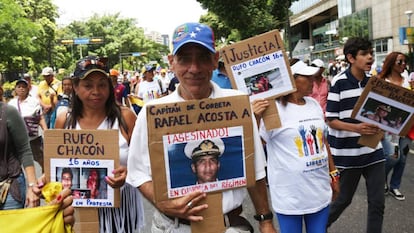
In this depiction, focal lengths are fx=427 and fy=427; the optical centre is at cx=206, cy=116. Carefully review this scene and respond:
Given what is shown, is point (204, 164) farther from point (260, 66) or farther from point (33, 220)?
point (260, 66)

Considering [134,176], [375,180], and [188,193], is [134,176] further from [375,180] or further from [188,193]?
[375,180]

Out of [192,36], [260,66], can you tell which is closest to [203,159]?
[192,36]

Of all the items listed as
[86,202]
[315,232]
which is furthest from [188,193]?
[315,232]

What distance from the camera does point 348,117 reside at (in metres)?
3.68

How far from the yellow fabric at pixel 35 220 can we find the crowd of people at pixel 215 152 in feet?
0.22

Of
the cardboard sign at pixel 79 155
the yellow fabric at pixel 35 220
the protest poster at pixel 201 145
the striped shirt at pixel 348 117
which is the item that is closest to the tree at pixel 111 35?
the striped shirt at pixel 348 117

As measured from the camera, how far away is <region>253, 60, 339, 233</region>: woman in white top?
2.96m

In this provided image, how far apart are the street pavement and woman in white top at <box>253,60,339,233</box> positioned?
1418 millimetres

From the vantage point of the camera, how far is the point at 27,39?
26062 millimetres

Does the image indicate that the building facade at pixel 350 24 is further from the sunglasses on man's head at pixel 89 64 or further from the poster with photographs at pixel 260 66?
the sunglasses on man's head at pixel 89 64

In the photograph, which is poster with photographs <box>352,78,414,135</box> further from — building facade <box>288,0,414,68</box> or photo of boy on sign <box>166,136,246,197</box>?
building facade <box>288,0,414,68</box>

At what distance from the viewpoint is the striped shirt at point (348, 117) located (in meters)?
3.68

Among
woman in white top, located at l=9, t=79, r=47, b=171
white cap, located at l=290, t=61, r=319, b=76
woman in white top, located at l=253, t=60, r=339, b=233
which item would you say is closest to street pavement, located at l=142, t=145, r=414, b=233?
woman in white top, located at l=253, t=60, r=339, b=233

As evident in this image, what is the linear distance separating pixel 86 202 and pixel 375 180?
2.48m
